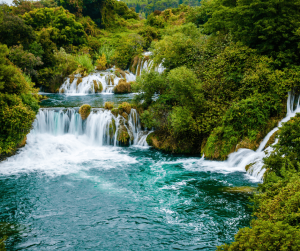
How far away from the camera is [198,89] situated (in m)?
16.5

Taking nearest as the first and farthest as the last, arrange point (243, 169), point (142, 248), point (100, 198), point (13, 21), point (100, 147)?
1. point (142, 248)
2. point (100, 198)
3. point (243, 169)
4. point (100, 147)
5. point (13, 21)

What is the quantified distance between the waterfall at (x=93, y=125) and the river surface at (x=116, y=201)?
1706 mm

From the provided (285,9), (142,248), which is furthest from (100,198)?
(285,9)

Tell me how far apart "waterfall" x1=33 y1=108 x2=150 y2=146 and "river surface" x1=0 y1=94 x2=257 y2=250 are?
171 cm

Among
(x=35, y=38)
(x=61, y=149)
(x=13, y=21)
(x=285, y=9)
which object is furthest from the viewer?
(x=35, y=38)

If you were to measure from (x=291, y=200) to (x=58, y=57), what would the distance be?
104ft

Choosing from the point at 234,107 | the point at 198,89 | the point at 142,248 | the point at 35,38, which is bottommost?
the point at 142,248

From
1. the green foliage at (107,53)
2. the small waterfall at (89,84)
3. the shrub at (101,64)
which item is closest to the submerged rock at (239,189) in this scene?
the small waterfall at (89,84)

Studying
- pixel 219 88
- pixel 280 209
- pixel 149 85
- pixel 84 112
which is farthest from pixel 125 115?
pixel 280 209

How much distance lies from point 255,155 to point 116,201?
7.96 metres

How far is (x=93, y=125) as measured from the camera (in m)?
19.6

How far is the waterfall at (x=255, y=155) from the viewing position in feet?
43.5

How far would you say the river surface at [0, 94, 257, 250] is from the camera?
8.84 metres

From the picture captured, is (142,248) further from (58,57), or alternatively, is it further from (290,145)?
(58,57)
